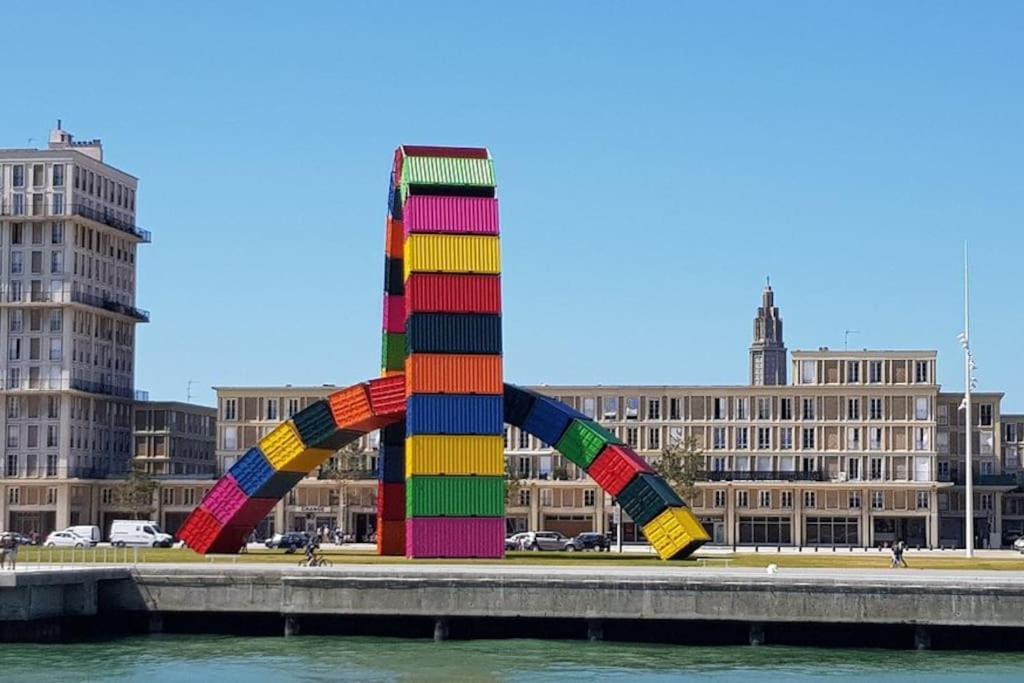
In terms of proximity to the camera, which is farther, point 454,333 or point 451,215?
point 451,215

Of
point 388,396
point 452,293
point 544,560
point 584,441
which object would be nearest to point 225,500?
point 388,396

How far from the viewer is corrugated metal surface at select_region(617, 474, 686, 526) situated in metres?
82.1

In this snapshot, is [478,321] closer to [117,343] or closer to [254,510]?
[254,510]

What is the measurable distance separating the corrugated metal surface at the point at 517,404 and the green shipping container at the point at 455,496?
4278mm

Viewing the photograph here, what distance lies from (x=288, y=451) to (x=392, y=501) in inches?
259

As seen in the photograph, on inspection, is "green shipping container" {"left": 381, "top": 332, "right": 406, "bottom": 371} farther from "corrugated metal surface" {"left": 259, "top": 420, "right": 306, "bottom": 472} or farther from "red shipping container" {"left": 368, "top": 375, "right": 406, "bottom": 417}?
"corrugated metal surface" {"left": 259, "top": 420, "right": 306, "bottom": 472}

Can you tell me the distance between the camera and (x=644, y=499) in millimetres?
82312

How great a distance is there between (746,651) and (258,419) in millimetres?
98218

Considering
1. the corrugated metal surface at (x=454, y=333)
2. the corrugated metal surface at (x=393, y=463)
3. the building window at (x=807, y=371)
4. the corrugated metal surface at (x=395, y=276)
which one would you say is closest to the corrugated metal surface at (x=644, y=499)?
the corrugated metal surface at (x=454, y=333)

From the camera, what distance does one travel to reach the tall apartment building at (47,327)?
147m

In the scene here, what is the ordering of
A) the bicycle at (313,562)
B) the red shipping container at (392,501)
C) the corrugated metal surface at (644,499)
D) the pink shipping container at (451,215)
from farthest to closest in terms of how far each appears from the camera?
the red shipping container at (392,501)
the corrugated metal surface at (644,499)
the pink shipping container at (451,215)
the bicycle at (313,562)

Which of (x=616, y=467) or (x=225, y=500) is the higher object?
(x=616, y=467)

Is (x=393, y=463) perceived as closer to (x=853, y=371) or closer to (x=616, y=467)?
(x=616, y=467)

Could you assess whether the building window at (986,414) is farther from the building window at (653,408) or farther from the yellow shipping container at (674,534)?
the yellow shipping container at (674,534)
